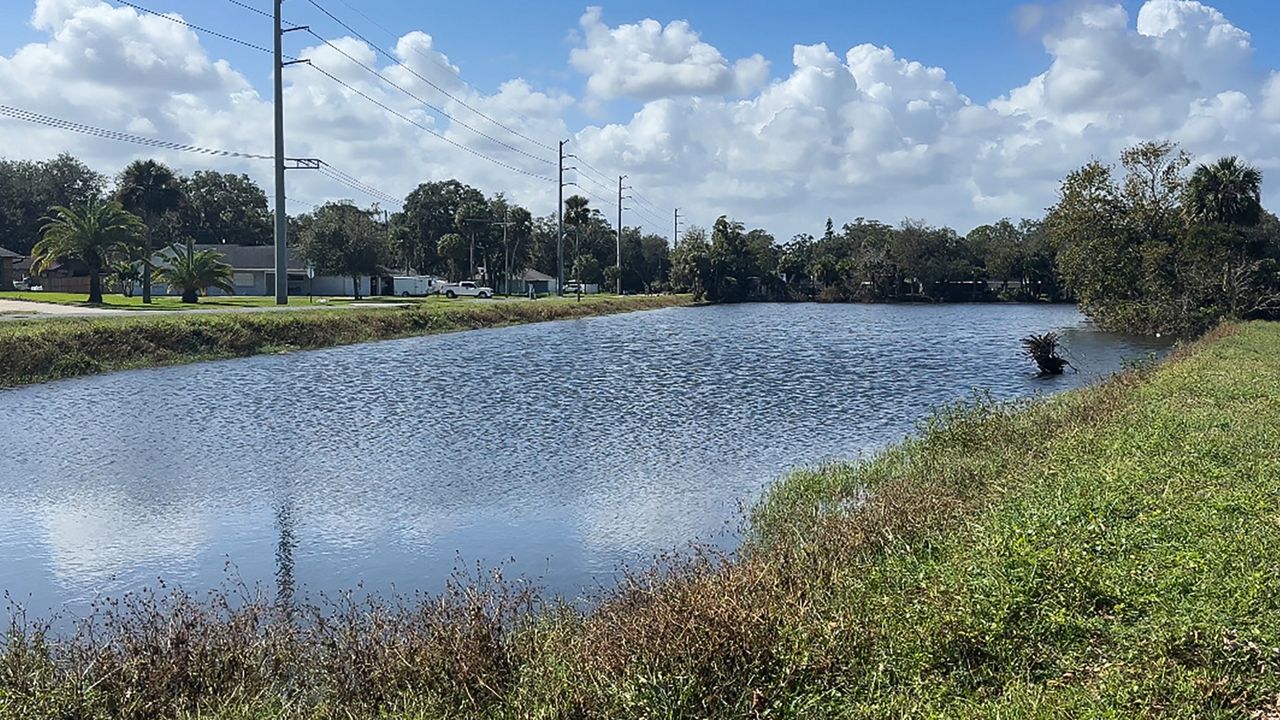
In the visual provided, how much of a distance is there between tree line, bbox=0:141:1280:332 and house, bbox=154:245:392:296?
360 cm

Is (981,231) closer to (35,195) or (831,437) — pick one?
(35,195)

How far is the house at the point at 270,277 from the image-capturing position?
88375 millimetres

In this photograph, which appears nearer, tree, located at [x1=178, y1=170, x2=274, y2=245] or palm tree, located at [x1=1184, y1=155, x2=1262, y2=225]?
palm tree, located at [x1=1184, y1=155, x2=1262, y2=225]

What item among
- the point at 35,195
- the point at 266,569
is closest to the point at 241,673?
the point at 266,569

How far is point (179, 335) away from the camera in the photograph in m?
37.6

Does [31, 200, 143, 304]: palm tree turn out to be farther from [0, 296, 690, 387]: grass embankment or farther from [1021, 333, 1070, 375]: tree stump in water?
[1021, 333, 1070, 375]: tree stump in water

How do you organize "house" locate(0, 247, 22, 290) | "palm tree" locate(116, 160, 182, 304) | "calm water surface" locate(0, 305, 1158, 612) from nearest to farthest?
"calm water surface" locate(0, 305, 1158, 612) < "palm tree" locate(116, 160, 182, 304) < "house" locate(0, 247, 22, 290)

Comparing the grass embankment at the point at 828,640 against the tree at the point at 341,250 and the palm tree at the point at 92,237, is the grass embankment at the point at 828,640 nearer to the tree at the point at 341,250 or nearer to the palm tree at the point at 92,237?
the palm tree at the point at 92,237

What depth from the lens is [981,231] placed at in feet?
474

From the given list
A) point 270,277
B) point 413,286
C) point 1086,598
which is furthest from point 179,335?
point 413,286

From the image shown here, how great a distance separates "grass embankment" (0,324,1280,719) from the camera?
6281 mm

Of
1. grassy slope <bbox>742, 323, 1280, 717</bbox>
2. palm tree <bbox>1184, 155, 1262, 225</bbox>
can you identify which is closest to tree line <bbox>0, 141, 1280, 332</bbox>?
palm tree <bbox>1184, 155, 1262, 225</bbox>

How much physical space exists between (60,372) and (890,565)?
29718 mm

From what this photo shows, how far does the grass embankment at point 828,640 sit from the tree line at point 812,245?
4481cm
